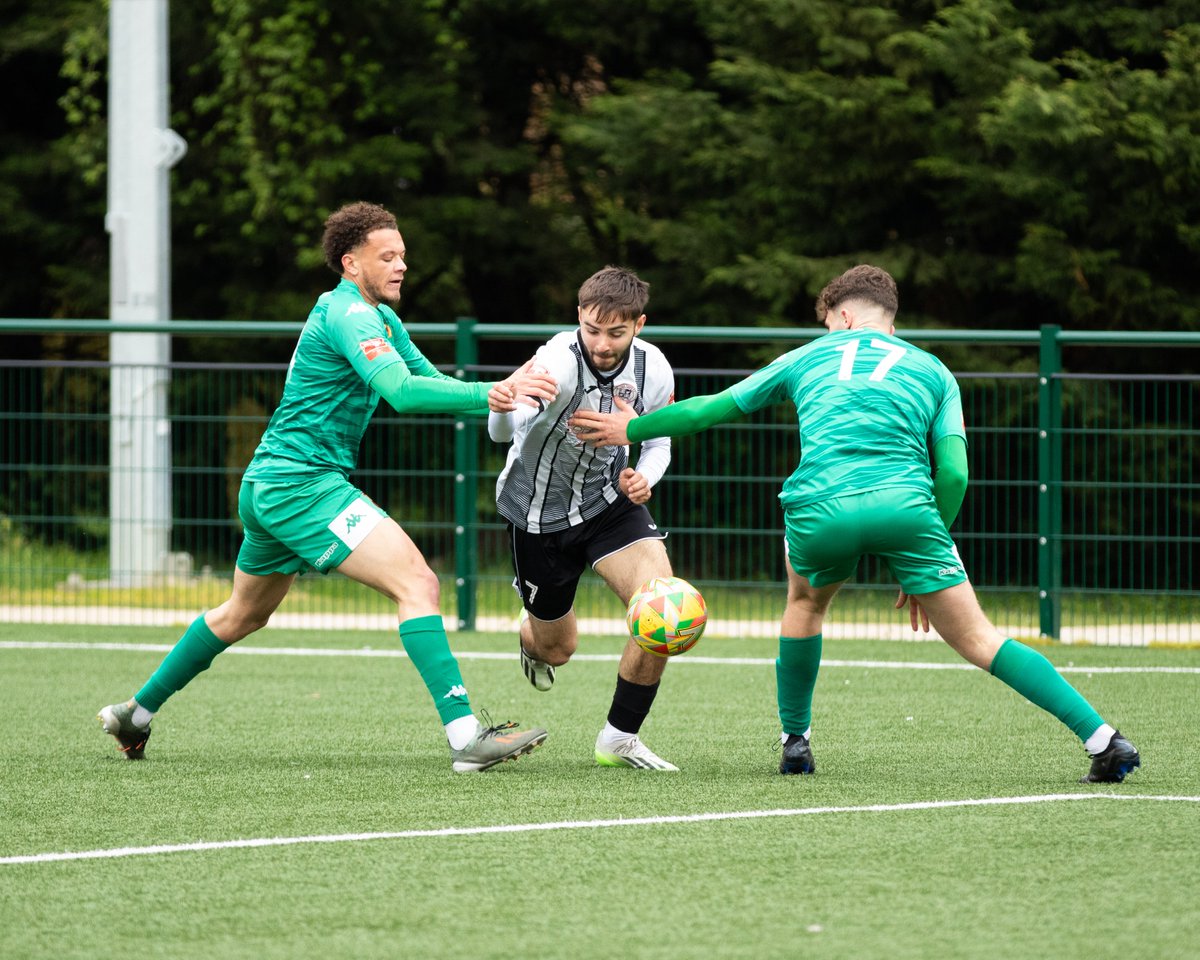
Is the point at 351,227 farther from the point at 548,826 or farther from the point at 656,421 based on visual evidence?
the point at 548,826

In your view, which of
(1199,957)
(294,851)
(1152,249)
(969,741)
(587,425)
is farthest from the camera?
(1152,249)

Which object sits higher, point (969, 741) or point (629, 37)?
point (629, 37)

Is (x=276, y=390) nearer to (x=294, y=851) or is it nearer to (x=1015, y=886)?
(x=294, y=851)

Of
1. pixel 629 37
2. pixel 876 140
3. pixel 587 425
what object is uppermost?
pixel 629 37

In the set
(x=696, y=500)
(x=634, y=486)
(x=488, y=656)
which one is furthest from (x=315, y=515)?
(x=696, y=500)

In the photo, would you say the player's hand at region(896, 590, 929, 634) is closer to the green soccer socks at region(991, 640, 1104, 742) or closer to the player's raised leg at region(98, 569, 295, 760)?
the green soccer socks at region(991, 640, 1104, 742)

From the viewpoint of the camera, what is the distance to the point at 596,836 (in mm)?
5000

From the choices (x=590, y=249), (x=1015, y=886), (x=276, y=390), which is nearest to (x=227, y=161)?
(x=590, y=249)

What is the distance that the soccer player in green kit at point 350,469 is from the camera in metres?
6.00

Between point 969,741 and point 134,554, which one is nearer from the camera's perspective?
point 969,741

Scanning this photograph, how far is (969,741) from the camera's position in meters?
6.91

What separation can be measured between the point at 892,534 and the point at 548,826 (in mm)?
1451

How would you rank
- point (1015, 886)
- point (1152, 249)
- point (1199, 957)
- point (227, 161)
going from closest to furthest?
point (1199, 957) < point (1015, 886) < point (1152, 249) < point (227, 161)

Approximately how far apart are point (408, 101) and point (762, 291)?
553cm
